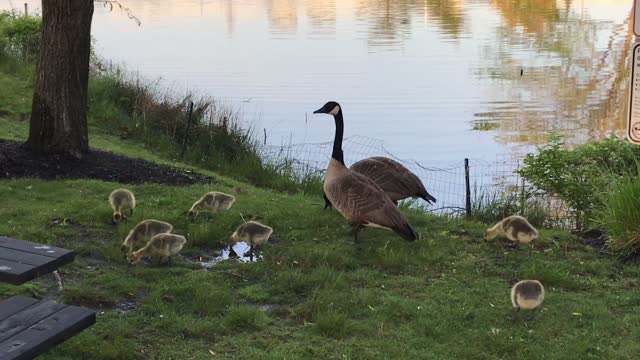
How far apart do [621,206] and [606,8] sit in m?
42.2

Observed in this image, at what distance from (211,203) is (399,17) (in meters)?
37.9

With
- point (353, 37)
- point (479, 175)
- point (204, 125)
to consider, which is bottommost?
point (479, 175)

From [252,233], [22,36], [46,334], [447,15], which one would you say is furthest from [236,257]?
[447,15]

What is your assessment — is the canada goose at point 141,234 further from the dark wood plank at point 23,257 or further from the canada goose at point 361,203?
the dark wood plank at point 23,257

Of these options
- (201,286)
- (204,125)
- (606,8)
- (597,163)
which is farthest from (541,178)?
(606,8)

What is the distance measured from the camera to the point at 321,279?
6.64 metres

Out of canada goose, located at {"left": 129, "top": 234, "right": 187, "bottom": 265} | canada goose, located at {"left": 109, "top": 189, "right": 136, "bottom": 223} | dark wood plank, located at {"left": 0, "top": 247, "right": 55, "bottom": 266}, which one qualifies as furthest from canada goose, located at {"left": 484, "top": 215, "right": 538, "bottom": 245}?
dark wood plank, located at {"left": 0, "top": 247, "right": 55, "bottom": 266}

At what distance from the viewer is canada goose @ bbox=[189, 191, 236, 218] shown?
8.36 metres

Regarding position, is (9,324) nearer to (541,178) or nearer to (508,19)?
(541,178)

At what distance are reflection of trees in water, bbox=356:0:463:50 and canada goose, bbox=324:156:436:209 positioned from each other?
23908 millimetres

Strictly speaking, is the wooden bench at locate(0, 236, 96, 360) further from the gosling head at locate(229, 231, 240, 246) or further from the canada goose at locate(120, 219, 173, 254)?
the gosling head at locate(229, 231, 240, 246)

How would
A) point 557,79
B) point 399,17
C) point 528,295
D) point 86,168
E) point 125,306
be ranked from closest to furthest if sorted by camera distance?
point 528,295, point 125,306, point 86,168, point 557,79, point 399,17

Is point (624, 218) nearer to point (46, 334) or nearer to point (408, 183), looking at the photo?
point (408, 183)

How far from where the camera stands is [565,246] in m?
7.97
